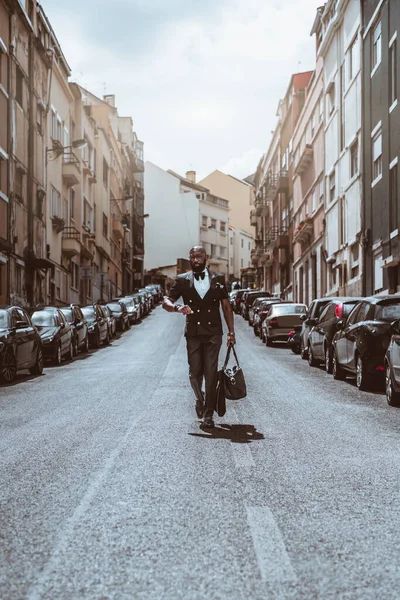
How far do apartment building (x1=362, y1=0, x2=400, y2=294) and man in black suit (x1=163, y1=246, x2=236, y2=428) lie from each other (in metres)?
15.8

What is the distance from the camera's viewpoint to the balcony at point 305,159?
4316cm

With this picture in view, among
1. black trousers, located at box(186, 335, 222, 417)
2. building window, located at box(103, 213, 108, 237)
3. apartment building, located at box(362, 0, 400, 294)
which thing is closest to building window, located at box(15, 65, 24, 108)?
apartment building, located at box(362, 0, 400, 294)

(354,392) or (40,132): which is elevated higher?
(40,132)

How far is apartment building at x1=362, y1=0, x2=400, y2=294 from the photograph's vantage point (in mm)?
24875

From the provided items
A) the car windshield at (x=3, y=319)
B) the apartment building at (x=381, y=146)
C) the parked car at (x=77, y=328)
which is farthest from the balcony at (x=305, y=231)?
the car windshield at (x=3, y=319)

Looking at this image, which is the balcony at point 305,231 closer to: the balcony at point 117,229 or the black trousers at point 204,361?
the balcony at point 117,229

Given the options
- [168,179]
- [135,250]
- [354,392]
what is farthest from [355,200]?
[168,179]

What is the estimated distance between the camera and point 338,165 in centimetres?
3484

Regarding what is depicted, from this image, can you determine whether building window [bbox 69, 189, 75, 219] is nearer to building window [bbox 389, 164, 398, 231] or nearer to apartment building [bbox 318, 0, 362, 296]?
apartment building [bbox 318, 0, 362, 296]

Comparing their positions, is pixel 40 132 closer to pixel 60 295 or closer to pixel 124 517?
pixel 60 295

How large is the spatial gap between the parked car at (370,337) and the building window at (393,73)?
12763 millimetres

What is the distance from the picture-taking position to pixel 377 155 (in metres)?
27.4

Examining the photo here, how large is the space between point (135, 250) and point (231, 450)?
7740 cm

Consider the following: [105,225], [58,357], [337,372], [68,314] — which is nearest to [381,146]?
[68,314]
